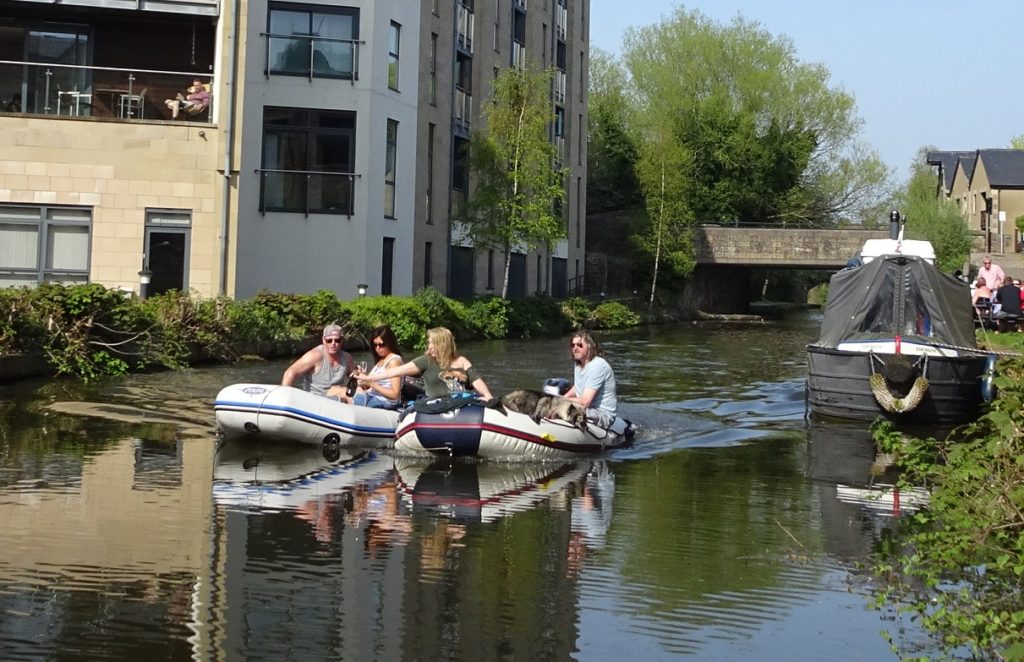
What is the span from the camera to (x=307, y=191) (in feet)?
110

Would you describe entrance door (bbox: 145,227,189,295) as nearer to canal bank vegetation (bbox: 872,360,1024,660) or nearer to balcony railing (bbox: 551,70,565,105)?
canal bank vegetation (bbox: 872,360,1024,660)

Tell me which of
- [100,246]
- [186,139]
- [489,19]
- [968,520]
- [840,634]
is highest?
[489,19]

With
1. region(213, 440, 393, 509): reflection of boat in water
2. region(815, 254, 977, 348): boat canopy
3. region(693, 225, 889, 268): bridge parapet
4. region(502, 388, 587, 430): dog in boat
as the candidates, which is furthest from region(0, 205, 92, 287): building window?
region(693, 225, 889, 268): bridge parapet

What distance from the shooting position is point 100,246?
29.8 meters

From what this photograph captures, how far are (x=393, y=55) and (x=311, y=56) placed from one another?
309cm

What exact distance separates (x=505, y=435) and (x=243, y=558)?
568 cm

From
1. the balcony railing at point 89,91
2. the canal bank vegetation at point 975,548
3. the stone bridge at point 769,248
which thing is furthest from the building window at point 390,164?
the stone bridge at point 769,248

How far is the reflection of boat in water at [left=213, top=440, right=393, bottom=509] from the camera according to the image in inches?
449

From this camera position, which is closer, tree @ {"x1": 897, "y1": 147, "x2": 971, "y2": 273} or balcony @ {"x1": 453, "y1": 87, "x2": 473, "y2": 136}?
balcony @ {"x1": 453, "y1": 87, "x2": 473, "y2": 136}

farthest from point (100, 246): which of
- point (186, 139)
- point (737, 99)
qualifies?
point (737, 99)

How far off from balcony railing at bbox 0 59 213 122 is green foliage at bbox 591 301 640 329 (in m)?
Answer: 20.7

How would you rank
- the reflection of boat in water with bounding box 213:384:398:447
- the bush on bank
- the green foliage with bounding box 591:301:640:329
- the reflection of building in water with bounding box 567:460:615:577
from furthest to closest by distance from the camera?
the green foliage with bounding box 591:301:640:329
the bush on bank
the reflection of boat in water with bounding box 213:384:398:447
the reflection of building in water with bounding box 567:460:615:577

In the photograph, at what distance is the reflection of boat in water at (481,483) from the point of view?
11.3 meters

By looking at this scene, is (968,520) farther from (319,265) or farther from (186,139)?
(319,265)
